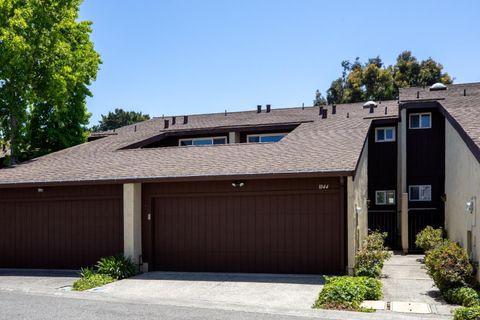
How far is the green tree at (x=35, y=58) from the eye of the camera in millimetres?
21375

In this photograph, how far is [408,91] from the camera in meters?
24.8

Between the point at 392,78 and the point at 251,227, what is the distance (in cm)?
3722

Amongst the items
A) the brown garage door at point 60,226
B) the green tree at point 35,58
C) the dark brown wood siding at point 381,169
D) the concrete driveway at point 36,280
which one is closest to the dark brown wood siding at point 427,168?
the dark brown wood siding at point 381,169

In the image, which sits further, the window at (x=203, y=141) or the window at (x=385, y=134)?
the window at (x=203, y=141)

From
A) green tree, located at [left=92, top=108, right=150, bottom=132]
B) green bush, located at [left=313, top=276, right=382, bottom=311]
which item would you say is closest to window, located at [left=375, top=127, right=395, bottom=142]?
green bush, located at [left=313, top=276, right=382, bottom=311]

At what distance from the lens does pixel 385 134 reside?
76.7 feet

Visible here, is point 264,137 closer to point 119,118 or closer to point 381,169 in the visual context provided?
point 381,169

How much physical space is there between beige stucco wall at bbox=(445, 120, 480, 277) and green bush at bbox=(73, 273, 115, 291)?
8.79 m

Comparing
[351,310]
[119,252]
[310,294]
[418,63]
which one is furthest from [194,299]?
[418,63]

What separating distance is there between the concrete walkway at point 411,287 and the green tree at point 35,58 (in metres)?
15.8

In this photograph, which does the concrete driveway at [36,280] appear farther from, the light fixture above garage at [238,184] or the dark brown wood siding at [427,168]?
the dark brown wood siding at [427,168]

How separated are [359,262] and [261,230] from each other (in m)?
2.72

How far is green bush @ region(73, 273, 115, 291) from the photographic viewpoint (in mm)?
12716

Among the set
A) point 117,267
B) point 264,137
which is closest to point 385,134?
point 264,137
